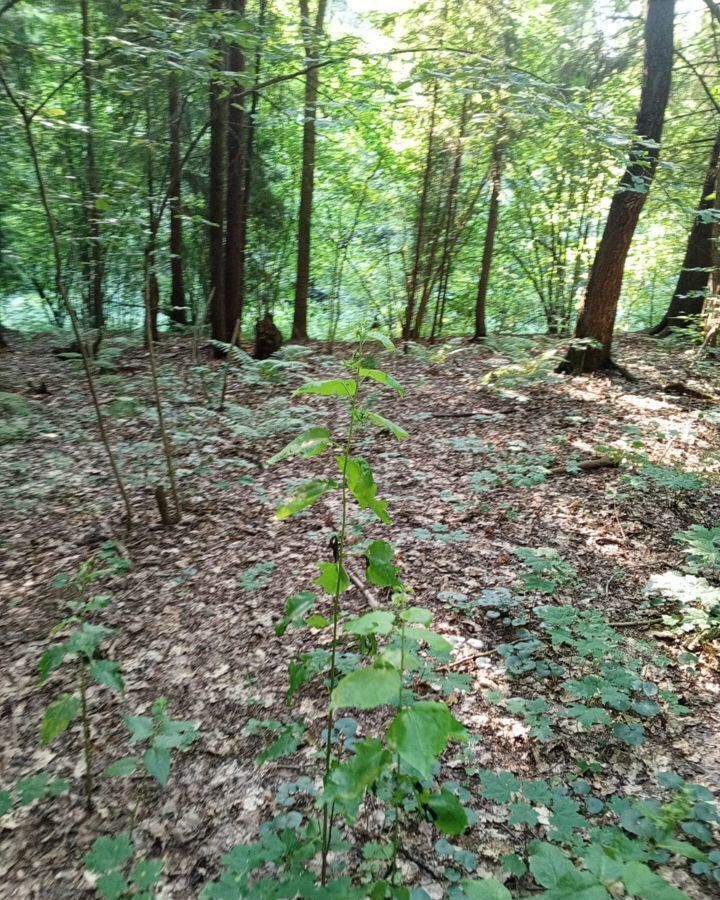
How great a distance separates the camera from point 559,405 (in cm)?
688

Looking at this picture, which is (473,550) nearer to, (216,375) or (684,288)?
(216,375)

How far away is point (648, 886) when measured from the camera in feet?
4.13

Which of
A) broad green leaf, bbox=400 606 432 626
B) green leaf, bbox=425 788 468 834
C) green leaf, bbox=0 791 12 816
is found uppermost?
broad green leaf, bbox=400 606 432 626

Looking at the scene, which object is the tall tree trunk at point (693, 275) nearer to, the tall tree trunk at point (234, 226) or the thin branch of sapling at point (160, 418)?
the tall tree trunk at point (234, 226)

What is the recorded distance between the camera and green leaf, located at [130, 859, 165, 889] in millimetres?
2051

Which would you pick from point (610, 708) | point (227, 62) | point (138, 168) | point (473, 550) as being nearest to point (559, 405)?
point (473, 550)

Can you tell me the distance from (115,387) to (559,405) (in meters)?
6.38

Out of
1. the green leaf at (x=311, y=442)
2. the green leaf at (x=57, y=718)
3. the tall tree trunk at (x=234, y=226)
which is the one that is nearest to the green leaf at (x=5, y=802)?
the green leaf at (x=57, y=718)

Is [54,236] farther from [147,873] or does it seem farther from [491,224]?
[491,224]

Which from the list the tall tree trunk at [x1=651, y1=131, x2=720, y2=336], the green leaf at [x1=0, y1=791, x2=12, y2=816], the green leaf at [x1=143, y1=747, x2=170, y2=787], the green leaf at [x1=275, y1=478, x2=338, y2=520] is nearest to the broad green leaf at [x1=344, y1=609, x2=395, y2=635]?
the green leaf at [x1=275, y1=478, x2=338, y2=520]

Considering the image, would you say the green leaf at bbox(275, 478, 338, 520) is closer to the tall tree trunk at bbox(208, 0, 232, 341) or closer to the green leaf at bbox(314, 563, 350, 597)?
the green leaf at bbox(314, 563, 350, 597)

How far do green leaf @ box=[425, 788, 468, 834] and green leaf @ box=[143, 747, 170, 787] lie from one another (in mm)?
1114

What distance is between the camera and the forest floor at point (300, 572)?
7.97 ft

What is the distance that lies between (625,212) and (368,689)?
7.29 metres
